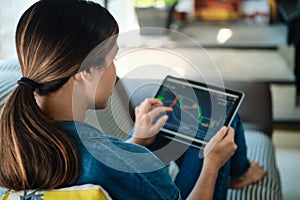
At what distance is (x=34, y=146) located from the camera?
0.85 meters

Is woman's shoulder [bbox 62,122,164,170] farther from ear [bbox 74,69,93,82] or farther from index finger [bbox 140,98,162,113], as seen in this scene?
index finger [bbox 140,98,162,113]

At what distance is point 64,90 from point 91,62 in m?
0.07

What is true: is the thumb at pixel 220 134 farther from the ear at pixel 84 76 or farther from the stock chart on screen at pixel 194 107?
the ear at pixel 84 76

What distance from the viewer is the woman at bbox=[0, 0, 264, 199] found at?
0.85m

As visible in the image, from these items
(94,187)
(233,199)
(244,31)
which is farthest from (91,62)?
(244,31)

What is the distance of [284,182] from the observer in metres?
2.32

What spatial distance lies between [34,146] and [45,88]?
10cm

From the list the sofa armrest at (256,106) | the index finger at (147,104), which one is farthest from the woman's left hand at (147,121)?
the sofa armrest at (256,106)

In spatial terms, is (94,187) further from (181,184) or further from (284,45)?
(284,45)

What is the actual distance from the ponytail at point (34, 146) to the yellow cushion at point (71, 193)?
1cm

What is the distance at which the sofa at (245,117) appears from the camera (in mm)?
1399

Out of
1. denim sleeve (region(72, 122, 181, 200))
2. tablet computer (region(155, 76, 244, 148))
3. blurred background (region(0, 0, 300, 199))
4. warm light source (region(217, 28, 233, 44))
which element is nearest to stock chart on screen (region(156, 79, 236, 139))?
tablet computer (region(155, 76, 244, 148))

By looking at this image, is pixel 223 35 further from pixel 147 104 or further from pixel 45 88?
pixel 45 88

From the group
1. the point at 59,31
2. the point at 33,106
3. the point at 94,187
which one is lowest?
the point at 94,187
